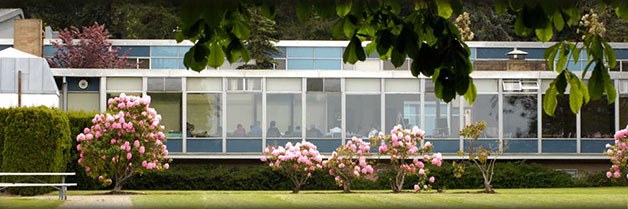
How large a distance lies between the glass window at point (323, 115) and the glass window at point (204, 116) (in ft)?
6.94

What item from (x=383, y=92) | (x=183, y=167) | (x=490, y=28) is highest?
(x=490, y=28)

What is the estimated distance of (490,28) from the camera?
48.3 metres

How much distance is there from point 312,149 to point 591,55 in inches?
827

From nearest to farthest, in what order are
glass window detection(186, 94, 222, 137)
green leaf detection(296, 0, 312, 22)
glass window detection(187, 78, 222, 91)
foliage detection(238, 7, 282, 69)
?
1. green leaf detection(296, 0, 312, 22)
2. glass window detection(187, 78, 222, 91)
3. glass window detection(186, 94, 222, 137)
4. foliage detection(238, 7, 282, 69)

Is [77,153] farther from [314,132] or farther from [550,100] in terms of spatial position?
[550,100]

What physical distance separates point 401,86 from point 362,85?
103 centimetres

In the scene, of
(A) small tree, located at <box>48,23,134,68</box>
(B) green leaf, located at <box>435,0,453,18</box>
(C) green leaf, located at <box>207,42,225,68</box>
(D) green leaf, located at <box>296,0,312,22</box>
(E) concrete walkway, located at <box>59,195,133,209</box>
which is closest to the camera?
(D) green leaf, located at <box>296,0,312,22</box>

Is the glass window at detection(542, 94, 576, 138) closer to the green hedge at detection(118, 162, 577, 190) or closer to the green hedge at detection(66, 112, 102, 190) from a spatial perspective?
the green hedge at detection(118, 162, 577, 190)

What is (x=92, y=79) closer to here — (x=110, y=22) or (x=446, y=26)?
(x=110, y=22)

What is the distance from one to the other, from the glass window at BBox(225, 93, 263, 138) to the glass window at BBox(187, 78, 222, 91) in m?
0.43

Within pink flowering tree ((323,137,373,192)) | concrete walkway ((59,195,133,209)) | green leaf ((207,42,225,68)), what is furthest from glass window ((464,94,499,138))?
green leaf ((207,42,225,68))

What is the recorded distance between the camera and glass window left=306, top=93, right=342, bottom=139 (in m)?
30.7

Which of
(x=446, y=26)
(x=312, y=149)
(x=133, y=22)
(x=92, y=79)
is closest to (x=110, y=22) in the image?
(x=133, y=22)

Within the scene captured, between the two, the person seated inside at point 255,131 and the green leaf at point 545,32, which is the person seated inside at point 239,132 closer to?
the person seated inside at point 255,131
